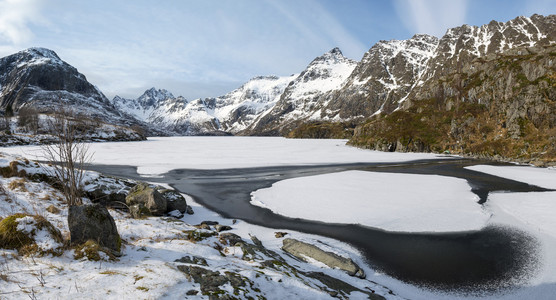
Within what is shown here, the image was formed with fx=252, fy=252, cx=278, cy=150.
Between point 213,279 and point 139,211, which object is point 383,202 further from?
point 139,211

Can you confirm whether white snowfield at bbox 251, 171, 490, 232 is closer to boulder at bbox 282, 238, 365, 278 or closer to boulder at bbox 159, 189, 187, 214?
boulder at bbox 282, 238, 365, 278

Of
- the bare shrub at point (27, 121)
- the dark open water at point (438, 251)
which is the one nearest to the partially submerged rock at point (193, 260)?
the dark open water at point (438, 251)

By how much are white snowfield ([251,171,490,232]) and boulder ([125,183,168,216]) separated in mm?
8703

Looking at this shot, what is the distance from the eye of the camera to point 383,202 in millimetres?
23984

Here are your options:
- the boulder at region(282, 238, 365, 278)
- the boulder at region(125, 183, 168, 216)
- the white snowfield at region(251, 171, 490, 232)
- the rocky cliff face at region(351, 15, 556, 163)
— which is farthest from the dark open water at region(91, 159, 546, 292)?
the rocky cliff face at region(351, 15, 556, 163)

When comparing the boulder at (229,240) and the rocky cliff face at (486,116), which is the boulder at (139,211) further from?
the rocky cliff face at (486,116)

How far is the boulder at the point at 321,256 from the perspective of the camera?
12383mm

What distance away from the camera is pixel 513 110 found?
247ft

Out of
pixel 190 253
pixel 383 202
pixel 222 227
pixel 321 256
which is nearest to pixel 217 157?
pixel 383 202

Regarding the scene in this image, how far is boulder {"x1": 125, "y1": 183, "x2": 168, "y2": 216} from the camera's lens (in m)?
18.7

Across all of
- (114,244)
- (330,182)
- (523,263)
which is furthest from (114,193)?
(523,263)

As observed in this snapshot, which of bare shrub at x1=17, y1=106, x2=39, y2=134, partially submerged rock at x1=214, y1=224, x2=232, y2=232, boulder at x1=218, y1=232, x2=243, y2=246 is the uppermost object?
bare shrub at x1=17, y1=106, x2=39, y2=134

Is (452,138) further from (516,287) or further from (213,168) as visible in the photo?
(516,287)

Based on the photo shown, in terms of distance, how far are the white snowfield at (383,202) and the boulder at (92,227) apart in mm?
14323
